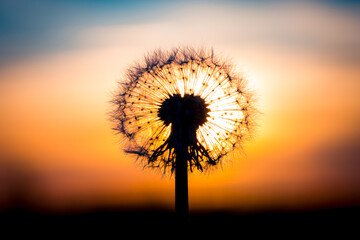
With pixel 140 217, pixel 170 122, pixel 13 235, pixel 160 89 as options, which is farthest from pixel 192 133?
pixel 13 235

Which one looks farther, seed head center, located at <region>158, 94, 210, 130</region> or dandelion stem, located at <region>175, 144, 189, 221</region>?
seed head center, located at <region>158, 94, 210, 130</region>

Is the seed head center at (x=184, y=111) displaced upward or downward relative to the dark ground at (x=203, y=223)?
upward

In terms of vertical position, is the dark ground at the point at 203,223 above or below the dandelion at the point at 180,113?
below

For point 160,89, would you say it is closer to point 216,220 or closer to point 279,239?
point 216,220

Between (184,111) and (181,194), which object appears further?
(184,111)

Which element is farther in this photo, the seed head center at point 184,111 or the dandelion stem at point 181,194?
the seed head center at point 184,111

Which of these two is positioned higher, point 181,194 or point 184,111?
point 184,111

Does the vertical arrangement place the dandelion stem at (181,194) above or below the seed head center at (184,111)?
below

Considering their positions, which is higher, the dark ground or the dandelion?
the dandelion
